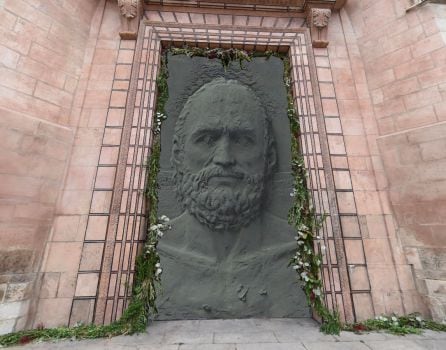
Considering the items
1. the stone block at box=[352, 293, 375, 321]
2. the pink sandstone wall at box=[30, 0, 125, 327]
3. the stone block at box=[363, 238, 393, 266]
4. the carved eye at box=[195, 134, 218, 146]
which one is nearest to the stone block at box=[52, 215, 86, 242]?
the pink sandstone wall at box=[30, 0, 125, 327]

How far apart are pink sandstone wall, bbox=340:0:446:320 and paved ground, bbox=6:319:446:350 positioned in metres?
0.68

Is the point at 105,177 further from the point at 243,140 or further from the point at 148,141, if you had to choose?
the point at 243,140

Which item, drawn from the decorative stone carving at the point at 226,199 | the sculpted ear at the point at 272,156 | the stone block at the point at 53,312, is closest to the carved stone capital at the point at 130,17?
the decorative stone carving at the point at 226,199

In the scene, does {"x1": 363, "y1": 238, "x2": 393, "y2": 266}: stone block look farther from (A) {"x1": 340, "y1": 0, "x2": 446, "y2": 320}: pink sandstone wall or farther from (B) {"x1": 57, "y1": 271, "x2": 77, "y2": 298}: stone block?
(B) {"x1": 57, "y1": 271, "x2": 77, "y2": 298}: stone block

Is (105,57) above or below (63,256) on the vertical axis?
above

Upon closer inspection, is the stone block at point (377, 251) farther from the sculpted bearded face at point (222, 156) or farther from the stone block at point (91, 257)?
the stone block at point (91, 257)

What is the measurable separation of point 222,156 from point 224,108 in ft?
2.99

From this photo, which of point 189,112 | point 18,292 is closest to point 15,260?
point 18,292

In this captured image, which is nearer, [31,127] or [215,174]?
[31,127]

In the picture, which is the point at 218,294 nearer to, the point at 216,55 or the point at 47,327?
the point at 47,327

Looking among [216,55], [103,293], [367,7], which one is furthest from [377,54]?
[103,293]

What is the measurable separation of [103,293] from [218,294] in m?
1.60

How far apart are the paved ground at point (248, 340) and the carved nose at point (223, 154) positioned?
2354 millimetres

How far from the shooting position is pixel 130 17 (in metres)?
4.81
